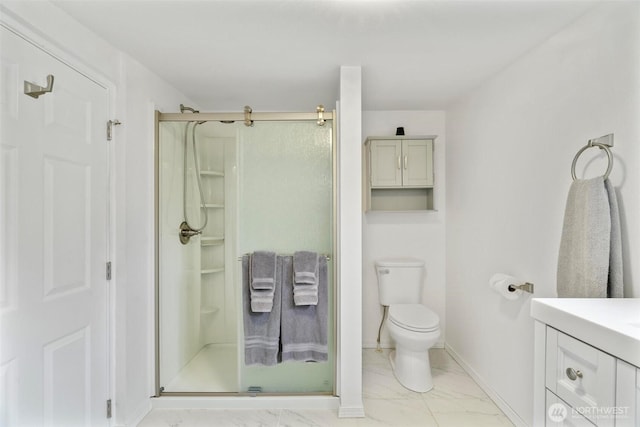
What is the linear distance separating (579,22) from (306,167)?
1.55 meters

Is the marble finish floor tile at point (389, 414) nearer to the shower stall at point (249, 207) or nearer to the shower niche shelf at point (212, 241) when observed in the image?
the shower stall at point (249, 207)

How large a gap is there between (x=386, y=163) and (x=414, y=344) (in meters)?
1.47

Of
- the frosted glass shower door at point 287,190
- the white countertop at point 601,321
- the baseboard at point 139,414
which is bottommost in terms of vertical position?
the baseboard at point 139,414

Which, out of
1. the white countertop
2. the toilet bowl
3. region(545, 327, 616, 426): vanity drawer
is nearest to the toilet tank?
the toilet bowl

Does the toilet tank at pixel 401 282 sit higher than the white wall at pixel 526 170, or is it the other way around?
the white wall at pixel 526 170

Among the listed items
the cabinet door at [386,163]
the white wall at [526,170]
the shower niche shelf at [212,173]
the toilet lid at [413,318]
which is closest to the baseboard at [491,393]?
the white wall at [526,170]

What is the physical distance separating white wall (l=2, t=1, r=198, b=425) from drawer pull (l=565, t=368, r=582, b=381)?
6.60 feet

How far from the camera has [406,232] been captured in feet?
9.56

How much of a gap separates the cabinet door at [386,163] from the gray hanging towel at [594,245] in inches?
59.6

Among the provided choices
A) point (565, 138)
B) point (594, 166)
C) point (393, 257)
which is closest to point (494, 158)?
point (565, 138)

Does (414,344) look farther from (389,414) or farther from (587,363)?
(587,363)

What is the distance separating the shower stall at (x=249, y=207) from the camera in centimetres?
205

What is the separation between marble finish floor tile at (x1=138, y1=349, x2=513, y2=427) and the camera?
186 cm

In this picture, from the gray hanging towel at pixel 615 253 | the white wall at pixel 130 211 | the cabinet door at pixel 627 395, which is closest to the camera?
the cabinet door at pixel 627 395
